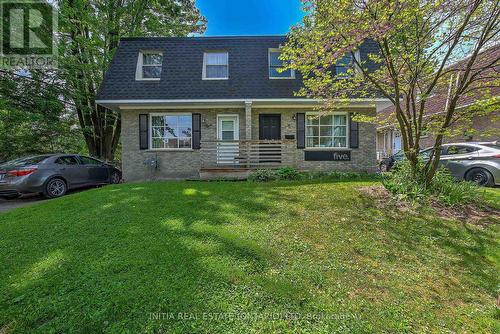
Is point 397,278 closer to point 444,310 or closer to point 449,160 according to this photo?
point 444,310

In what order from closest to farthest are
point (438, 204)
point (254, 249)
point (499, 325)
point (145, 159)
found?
point (499, 325) → point (254, 249) → point (438, 204) → point (145, 159)

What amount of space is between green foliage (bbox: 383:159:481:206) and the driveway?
9.85 meters

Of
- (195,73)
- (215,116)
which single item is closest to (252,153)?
(215,116)

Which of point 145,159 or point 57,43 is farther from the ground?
point 57,43

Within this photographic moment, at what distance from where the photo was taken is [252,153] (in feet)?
32.4

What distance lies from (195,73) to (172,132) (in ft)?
9.06

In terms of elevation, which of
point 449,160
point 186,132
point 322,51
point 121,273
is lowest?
point 121,273

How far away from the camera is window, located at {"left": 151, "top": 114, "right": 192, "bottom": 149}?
35.6 feet

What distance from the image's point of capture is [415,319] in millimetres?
2246

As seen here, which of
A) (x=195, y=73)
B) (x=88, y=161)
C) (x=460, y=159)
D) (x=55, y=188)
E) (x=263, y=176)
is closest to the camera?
(x=55, y=188)

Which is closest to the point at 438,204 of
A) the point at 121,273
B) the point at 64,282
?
the point at 121,273

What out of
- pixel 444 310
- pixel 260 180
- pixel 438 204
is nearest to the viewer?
pixel 444 310

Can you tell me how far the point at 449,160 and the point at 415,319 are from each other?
336 inches

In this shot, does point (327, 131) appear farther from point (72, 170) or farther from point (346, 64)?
point (72, 170)
